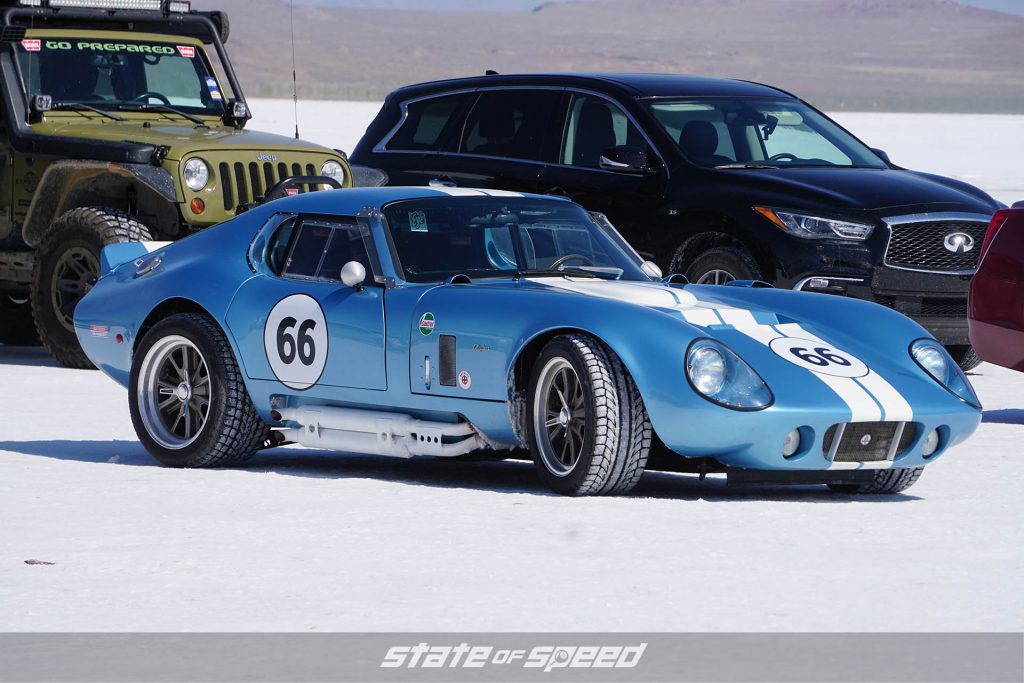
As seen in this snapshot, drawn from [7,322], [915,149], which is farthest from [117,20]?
[915,149]

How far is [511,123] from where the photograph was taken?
14602 millimetres

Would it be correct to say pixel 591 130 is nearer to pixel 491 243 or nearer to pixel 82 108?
pixel 82 108

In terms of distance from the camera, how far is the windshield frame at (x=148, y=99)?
15.1 m

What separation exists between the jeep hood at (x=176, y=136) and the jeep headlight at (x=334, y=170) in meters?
0.10

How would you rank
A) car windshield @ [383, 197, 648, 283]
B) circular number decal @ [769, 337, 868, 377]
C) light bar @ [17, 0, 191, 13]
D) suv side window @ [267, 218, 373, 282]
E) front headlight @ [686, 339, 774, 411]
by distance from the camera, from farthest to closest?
light bar @ [17, 0, 191, 13] → suv side window @ [267, 218, 373, 282] → car windshield @ [383, 197, 648, 283] → circular number decal @ [769, 337, 868, 377] → front headlight @ [686, 339, 774, 411]

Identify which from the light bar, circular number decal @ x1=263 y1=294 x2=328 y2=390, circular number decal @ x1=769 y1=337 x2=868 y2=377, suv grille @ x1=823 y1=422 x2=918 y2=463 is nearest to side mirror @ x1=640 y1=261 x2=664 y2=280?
circular number decal @ x1=769 y1=337 x2=868 y2=377

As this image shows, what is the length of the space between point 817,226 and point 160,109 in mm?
5206

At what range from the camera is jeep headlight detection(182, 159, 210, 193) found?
1412 centimetres

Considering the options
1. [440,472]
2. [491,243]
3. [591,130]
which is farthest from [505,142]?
[491,243]

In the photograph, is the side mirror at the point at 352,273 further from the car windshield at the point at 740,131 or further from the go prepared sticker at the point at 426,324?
the car windshield at the point at 740,131

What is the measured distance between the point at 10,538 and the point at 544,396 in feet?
6.84

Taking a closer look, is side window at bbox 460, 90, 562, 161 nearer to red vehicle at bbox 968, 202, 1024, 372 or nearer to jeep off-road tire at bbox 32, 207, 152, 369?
jeep off-road tire at bbox 32, 207, 152, 369

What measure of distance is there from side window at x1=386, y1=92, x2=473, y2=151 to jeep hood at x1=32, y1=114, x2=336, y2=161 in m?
0.64

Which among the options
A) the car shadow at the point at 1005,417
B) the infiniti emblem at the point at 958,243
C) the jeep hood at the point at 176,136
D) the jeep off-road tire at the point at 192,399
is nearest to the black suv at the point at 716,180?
the infiniti emblem at the point at 958,243
